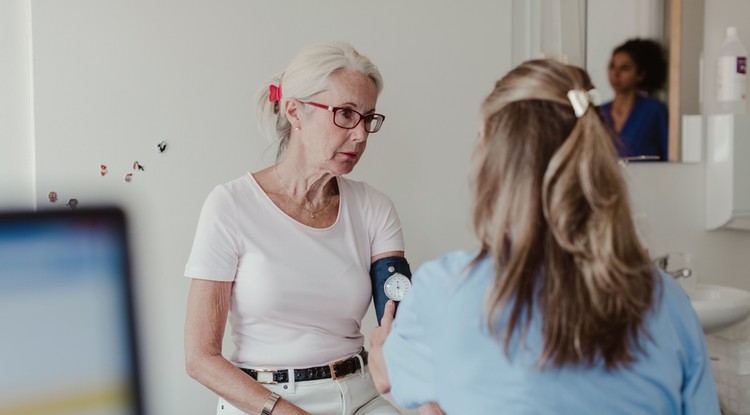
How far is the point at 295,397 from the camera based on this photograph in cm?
170

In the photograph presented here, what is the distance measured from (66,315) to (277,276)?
574 mm

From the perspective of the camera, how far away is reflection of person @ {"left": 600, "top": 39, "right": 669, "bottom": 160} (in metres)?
2.64

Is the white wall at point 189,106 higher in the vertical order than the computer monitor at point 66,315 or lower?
higher

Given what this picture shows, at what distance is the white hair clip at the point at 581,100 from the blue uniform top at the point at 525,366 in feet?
0.79

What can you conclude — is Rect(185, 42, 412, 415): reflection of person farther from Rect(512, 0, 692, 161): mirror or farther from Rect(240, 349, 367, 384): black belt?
Rect(512, 0, 692, 161): mirror

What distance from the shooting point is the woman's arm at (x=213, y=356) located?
1.63 meters

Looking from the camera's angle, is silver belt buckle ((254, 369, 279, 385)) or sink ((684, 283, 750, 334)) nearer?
silver belt buckle ((254, 369, 279, 385))

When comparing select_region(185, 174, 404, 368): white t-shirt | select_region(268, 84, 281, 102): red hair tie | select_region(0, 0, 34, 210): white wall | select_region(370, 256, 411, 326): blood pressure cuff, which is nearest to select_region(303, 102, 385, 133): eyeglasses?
select_region(268, 84, 281, 102): red hair tie

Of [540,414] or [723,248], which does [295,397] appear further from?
[723,248]

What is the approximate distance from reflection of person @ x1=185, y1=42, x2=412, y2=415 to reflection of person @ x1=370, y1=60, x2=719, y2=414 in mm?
724

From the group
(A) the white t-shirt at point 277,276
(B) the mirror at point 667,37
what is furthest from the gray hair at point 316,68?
(B) the mirror at point 667,37

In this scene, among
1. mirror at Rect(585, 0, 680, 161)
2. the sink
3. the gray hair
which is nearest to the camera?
the gray hair

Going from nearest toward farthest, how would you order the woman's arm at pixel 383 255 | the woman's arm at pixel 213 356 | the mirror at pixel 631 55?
the woman's arm at pixel 213 356, the woman's arm at pixel 383 255, the mirror at pixel 631 55

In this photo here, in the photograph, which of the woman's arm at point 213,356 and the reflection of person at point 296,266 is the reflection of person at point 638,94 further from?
the woman's arm at point 213,356
